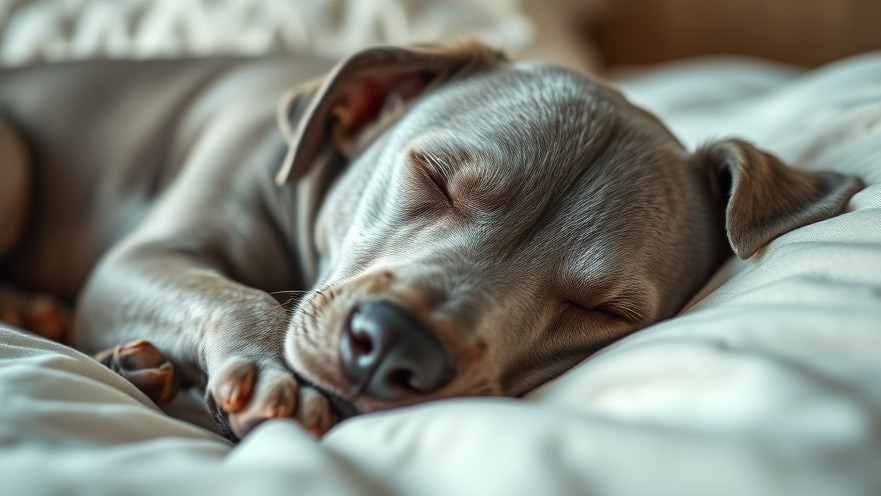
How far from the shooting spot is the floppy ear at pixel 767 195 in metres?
1.50

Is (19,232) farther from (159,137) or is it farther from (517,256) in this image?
(517,256)

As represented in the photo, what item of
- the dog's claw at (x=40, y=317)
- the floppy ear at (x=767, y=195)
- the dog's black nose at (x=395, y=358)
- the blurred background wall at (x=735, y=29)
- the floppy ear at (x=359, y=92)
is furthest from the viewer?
the blurred background wall at (x=735, y=29)

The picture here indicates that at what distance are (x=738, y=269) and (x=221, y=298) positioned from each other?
102 centimetres

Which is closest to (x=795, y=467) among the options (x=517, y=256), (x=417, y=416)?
(x=417, y=416)

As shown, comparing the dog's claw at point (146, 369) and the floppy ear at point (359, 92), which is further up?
the floppy ear at point (359, 92)

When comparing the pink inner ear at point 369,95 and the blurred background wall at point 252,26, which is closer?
the pink inner ear at point 369,95

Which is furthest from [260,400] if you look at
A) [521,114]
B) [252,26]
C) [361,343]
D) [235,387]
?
[252,26]

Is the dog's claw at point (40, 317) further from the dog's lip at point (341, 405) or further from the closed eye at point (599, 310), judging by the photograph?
the closed eye at point (599, 310)

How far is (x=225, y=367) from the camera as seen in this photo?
127 centimetres

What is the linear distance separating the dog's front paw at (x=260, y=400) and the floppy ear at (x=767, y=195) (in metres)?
0.86

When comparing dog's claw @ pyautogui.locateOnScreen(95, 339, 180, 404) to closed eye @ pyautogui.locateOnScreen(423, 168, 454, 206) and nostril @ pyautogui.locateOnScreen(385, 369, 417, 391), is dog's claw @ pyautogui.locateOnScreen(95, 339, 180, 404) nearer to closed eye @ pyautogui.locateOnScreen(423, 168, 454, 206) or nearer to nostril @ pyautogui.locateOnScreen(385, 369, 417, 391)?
nostril @ pyautogui.locateOnScreen(385, 369, 417, 391)

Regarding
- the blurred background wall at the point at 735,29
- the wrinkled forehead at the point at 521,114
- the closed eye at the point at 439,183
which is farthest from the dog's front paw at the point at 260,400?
the blurred background wall at the point at 735,29

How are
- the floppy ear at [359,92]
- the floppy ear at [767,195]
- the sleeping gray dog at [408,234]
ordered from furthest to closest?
1. the floppy ear at [359,92]
2. the floppy ear at [767,195]
3. the sleeping gray dog at [408,234]

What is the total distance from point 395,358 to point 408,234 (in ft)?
1.41
